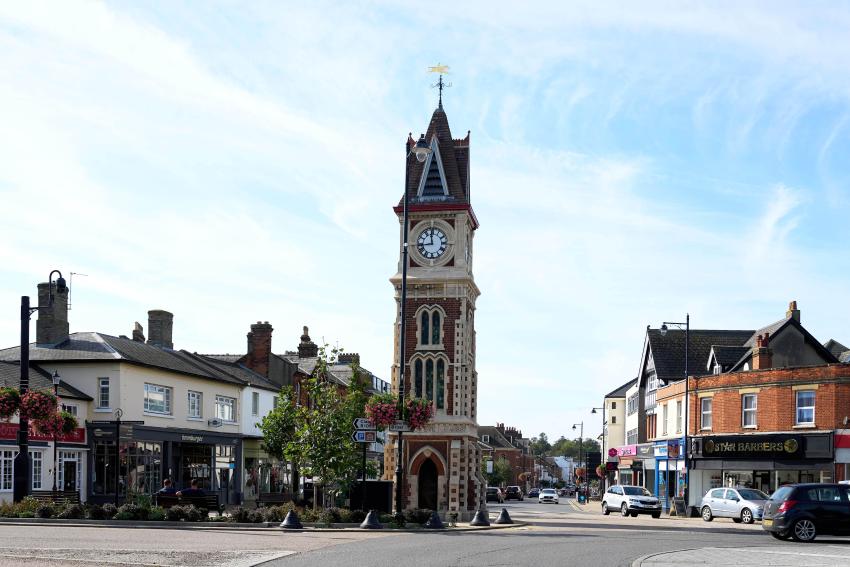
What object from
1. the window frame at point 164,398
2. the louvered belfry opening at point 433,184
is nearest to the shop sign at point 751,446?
the louvered belfry opening at point 433,184

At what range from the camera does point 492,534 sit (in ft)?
93.2

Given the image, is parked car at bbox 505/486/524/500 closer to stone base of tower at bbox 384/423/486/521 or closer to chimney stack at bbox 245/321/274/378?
chimney stack at bbox 245/321/274/378

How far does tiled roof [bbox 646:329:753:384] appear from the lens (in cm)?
6669

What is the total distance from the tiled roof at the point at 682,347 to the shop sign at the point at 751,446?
12.5 metres

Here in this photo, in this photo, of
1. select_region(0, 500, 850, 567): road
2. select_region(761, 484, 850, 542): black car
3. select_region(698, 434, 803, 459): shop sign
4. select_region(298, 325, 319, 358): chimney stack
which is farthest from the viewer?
select_region(298, 325, 319, 358): chimney stack

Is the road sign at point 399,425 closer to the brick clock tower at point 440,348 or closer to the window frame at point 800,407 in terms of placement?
the brick clock tower at point 440,348

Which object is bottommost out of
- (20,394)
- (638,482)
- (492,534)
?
(638,482)

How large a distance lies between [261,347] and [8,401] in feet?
109

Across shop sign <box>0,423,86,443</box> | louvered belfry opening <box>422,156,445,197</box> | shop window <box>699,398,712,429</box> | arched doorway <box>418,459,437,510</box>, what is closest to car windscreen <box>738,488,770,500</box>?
shop window <box>699,398,712,429</box>

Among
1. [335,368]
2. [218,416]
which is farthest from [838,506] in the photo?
[335,368]

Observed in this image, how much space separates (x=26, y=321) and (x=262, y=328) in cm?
3361

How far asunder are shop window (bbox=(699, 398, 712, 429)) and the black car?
2881 cm

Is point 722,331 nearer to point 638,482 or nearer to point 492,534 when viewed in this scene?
point 638,482

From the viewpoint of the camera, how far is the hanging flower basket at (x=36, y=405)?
30.3 m
